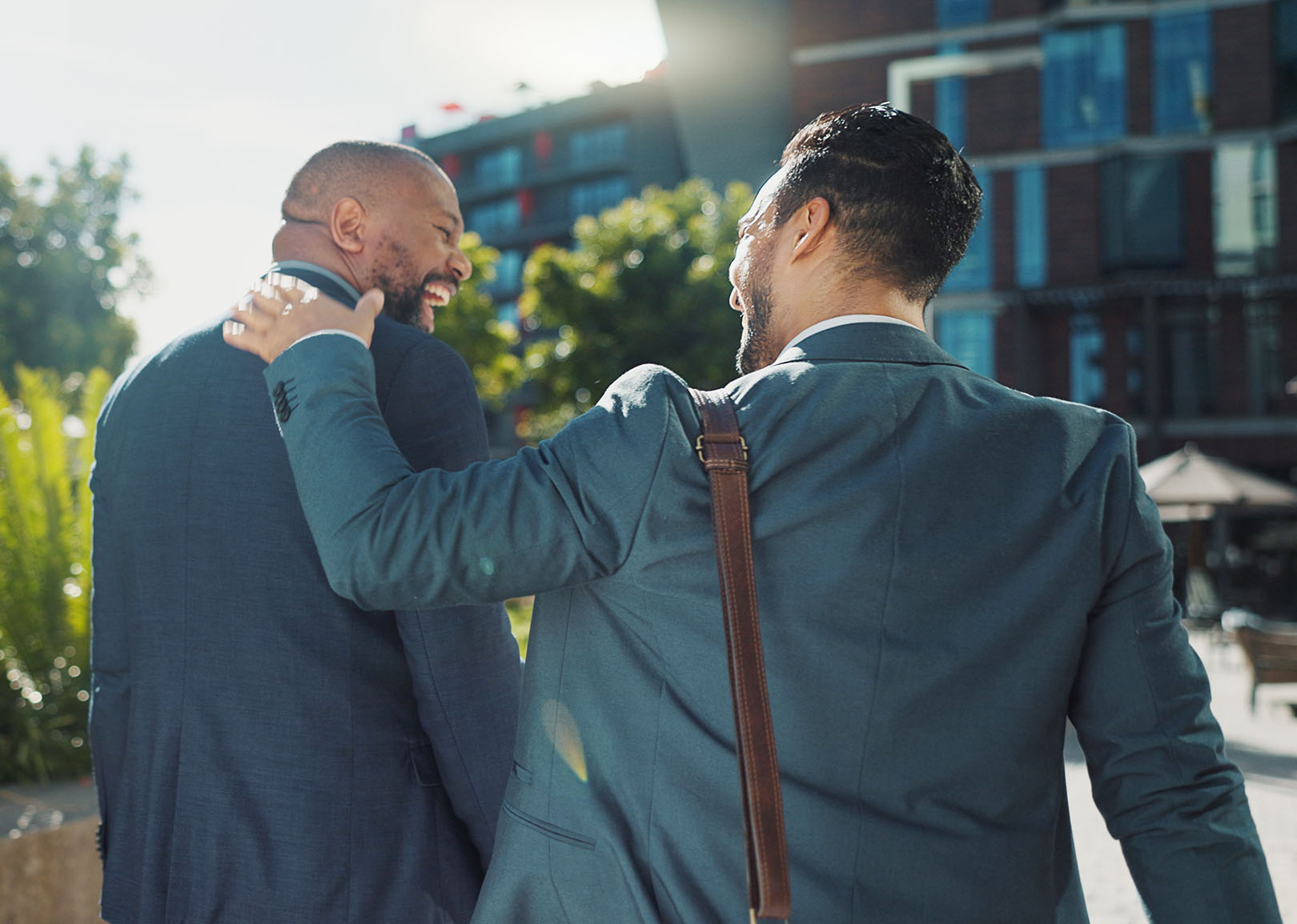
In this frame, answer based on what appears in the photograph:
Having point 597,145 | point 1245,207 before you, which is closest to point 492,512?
point 1245,207

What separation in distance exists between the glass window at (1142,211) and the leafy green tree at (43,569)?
27.0 m

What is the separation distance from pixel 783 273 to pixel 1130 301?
93.4 ft

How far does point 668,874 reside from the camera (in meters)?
1.34

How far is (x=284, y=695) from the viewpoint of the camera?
1.74 metres

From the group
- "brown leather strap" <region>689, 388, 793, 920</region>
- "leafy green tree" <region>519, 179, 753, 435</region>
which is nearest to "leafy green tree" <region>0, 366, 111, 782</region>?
"brown leather strap" <region>689, 388, 793, 920</region>

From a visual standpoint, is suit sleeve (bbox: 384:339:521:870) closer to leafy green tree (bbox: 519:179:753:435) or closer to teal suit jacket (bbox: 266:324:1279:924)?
teal suit jacket (bbox: 266:324:1279:924)

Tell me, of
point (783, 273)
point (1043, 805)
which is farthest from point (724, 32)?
point (1043, 805)

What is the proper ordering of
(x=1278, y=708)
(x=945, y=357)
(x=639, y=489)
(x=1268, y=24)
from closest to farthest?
(x=639, y=489), (x=945, y=357), (x=1278, y=708), (x=1268, y=24)

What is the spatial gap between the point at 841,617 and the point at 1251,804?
698 centimetres

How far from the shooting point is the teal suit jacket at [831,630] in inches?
51.6

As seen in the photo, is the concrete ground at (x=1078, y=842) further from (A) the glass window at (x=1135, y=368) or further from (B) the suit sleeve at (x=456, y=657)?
(A) the glass window at (x=1135, y=368)

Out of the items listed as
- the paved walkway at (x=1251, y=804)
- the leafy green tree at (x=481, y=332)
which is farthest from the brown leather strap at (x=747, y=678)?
the leafy green tree at (x=481, y=332)

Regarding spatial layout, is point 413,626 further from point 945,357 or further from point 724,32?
point 724,32

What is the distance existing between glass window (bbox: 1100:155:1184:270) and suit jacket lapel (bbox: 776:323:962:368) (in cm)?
2858
